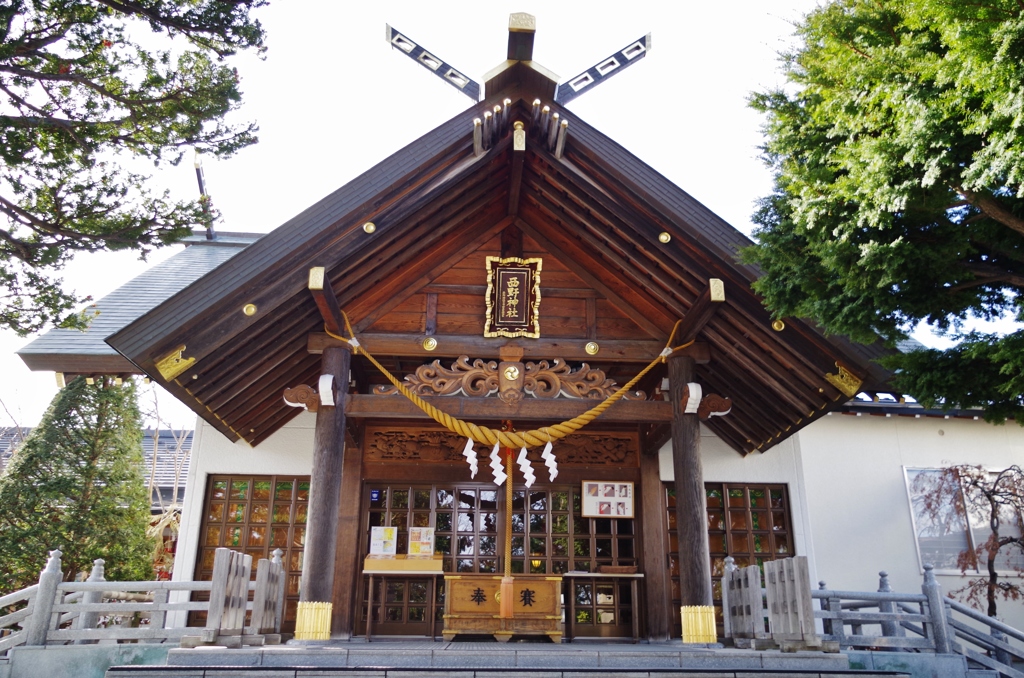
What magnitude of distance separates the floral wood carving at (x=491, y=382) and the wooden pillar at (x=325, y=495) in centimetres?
53

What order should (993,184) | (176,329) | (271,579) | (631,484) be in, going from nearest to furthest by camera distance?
(993,184) → (176,329) → (271,579) → (631,484)

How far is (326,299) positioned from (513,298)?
82.1 inches

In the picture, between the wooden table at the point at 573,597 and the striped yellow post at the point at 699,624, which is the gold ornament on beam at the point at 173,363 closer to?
the wooden table at the point at 573,597

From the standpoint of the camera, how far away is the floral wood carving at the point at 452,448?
31.8 ft

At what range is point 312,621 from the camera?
22.2 ft

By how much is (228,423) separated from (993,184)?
7.90 m

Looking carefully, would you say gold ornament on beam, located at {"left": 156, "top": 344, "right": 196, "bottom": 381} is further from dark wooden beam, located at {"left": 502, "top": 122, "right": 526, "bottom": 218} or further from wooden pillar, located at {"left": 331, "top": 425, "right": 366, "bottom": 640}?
dark wooden beam, located at {"left": 502, "top": 122, "right": 526, "bottom": 218}

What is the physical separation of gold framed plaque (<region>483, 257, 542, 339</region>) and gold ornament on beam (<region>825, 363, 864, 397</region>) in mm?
3018

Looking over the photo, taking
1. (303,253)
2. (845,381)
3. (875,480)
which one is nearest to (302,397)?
(303,253)

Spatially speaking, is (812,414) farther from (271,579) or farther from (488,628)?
(271,579)

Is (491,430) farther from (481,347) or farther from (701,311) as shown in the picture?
(701,311)

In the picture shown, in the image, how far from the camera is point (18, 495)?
8.35 m

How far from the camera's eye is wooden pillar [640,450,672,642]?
9.14 m

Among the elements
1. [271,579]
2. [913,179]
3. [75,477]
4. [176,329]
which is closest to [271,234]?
[176,329]
